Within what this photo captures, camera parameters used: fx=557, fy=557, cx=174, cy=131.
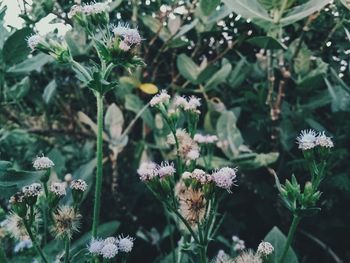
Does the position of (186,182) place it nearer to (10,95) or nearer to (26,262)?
(26,262)

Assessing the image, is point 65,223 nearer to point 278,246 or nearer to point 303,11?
point 278,246

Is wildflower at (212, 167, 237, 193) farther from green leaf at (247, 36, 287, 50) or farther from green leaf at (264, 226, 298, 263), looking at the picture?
green leaf at (247, 36, 287, 50)

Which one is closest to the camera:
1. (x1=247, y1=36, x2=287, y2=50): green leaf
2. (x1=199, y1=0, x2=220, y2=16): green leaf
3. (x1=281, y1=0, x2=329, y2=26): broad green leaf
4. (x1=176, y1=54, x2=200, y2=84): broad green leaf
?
(x1=281, y1=0, x2=329, y2=26): broad green leaf

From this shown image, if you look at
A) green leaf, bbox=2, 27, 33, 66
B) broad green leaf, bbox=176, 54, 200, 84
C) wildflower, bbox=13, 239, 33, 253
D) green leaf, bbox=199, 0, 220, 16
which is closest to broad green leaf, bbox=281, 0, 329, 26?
green leaf, bbox=199, 0, 220, 16

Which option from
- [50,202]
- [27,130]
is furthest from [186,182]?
[27,130]

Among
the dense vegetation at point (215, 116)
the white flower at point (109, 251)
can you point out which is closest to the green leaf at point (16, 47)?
the dense vegetation at point (215, 116)

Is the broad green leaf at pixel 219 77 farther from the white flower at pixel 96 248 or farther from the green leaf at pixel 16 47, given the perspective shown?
the white flower at pixel 96 248
